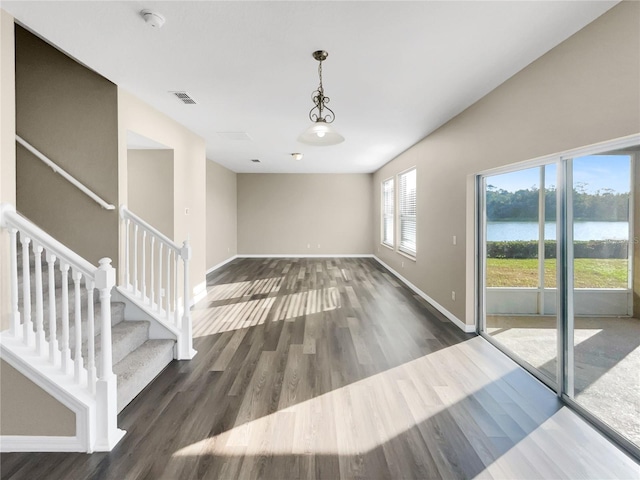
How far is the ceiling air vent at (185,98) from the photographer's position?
3765 millimetres

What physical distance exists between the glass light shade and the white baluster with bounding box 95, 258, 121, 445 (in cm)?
162

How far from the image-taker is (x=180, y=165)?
16.8 feet

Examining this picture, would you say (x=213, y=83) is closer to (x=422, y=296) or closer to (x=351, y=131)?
(x=351, y=131)

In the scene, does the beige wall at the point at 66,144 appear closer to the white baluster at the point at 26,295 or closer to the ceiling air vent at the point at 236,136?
the white baluster at the point at 26,295

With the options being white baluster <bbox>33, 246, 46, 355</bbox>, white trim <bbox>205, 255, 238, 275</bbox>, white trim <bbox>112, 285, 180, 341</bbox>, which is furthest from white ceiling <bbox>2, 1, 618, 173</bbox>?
white trim <bbox>205, 255, 238, 275</bbox>

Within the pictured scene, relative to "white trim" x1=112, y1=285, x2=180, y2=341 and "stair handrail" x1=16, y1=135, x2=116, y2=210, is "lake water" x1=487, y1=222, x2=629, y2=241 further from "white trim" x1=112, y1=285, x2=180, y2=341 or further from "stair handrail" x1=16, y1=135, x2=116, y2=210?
"stair handrail" x1=16, y1=135, x2=116, y2=210

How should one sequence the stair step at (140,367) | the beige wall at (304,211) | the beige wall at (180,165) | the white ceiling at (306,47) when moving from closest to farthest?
the white ceiling at (306,47)
the stair step at (140,367)
the beige wall at (180,165)
the beige wall at (304,211)

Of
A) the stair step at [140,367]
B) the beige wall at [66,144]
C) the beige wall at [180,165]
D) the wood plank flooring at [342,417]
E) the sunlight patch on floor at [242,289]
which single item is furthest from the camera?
the sunlight patch on floor at [242,289]

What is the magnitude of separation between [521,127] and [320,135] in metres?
1.88

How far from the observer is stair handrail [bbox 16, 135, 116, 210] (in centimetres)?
341

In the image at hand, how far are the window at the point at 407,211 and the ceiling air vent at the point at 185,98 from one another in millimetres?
4289

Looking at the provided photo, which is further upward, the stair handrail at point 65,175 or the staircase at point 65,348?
the stair handrail at point 65,175

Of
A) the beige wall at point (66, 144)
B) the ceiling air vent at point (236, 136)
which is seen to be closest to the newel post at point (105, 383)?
the beige wall at point (66, 144)

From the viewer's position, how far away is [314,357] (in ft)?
11.5
